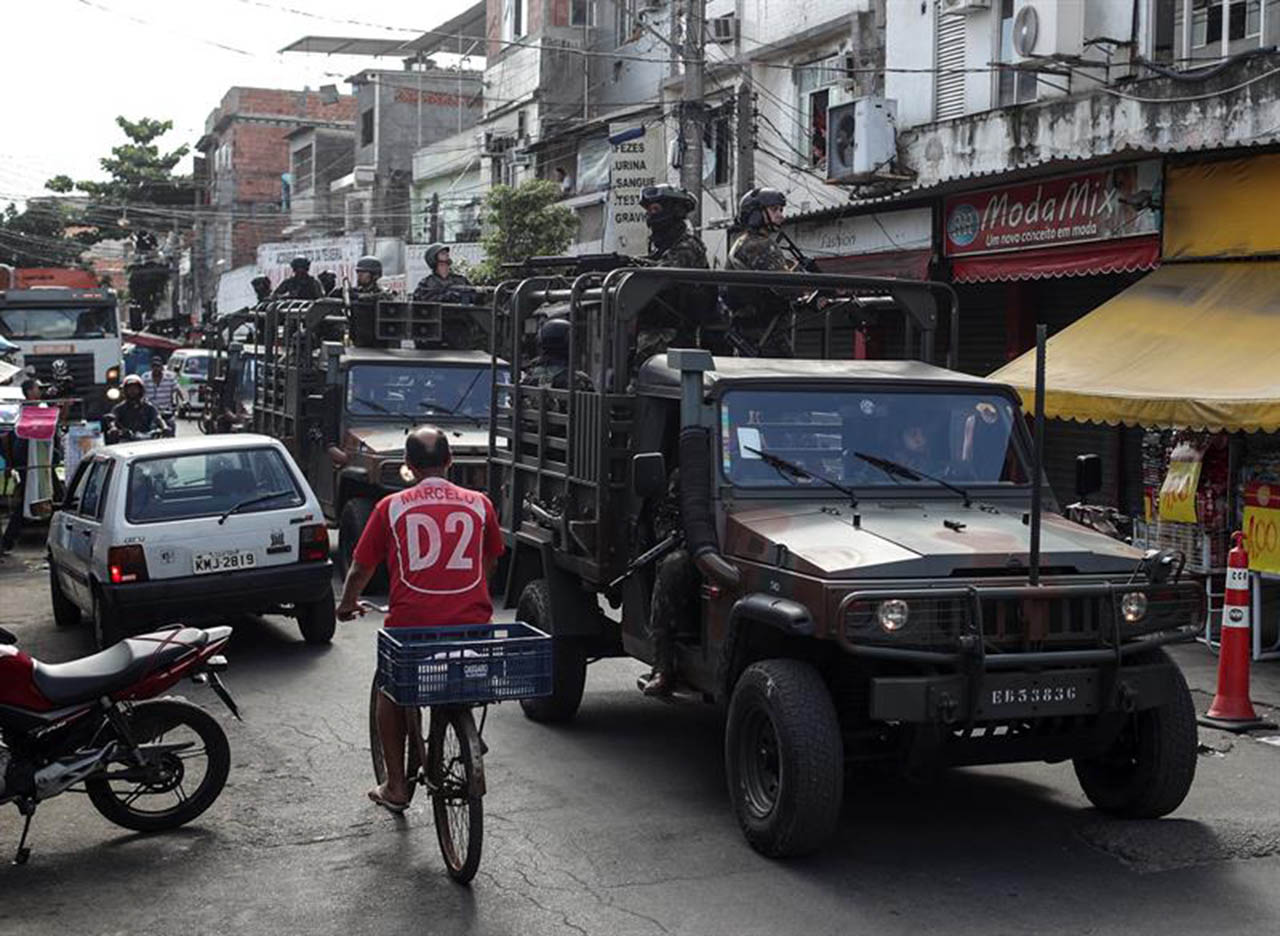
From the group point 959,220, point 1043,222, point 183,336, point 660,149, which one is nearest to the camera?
point 1043,222

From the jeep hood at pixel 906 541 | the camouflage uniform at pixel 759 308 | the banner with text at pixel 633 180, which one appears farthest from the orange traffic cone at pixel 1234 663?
the banner with text at pixel 633 180

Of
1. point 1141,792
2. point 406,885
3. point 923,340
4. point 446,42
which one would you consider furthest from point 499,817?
point 446,42

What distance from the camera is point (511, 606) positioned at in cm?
1005

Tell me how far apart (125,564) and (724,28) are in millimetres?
16354

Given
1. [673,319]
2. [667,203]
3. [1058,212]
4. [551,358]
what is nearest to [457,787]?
[673,319]

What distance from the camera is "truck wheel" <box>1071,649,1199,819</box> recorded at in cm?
671

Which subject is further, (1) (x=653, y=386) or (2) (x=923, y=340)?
(2) (x=923, y=340)

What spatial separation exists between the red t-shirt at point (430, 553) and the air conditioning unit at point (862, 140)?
12.7 m

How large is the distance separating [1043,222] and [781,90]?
26.1ft

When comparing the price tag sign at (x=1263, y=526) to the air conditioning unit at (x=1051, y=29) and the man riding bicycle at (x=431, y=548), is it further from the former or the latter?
the man riding bicycle at (x=431, y=548)

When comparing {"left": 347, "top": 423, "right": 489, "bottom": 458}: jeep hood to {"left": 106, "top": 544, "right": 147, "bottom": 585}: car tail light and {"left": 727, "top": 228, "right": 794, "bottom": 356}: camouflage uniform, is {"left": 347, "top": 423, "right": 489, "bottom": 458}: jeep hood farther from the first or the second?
{"left": 727, "top": 228, "right": 794, "bottom": 356}: camouflage uniform

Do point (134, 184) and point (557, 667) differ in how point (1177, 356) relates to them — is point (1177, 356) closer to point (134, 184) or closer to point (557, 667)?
point (557, 667)

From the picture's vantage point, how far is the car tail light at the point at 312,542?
36.3 feet

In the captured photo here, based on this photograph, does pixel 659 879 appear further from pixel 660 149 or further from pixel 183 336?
pixel 183 336
